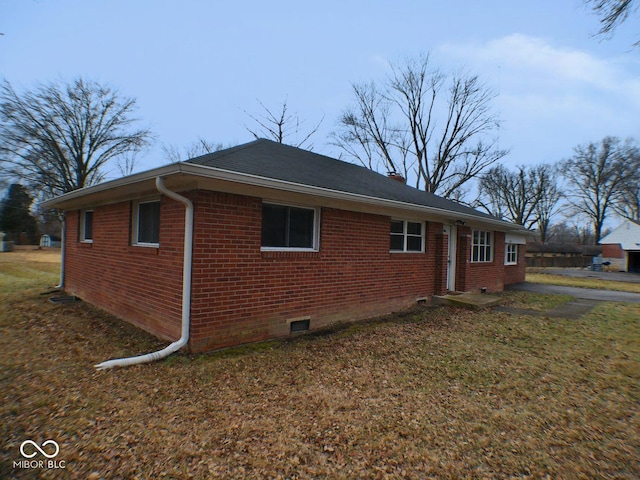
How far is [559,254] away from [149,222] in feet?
161

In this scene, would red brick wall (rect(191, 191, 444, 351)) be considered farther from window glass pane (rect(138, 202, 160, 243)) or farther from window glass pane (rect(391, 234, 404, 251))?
window glass pane (rect(138, 202, 160, 243))

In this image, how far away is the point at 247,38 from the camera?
1337 cm

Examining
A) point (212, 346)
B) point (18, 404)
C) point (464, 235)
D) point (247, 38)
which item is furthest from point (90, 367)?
point (247, 38)

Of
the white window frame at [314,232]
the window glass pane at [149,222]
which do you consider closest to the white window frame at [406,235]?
the white window frame at [314,232]

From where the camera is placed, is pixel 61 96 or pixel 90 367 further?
pixel 61 96

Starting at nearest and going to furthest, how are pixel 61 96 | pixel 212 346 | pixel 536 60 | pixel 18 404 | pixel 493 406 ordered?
1. pixel 18 404
2. pixel 493 406
3. pixel 212 346
4. pixel 536 60
5. pixel 61 96

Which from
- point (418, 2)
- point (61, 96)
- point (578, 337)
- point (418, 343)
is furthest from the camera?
point (61, 96)

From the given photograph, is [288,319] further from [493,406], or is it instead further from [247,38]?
[247,38]

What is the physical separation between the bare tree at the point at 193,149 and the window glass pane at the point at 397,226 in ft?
85.8

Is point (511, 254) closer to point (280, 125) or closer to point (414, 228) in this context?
point (414, 228)

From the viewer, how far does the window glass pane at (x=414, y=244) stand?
344 inches

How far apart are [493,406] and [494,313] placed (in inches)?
223

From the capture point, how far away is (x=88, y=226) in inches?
350

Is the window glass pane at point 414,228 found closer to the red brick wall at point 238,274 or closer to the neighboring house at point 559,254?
the red brick wall at point 238,274
